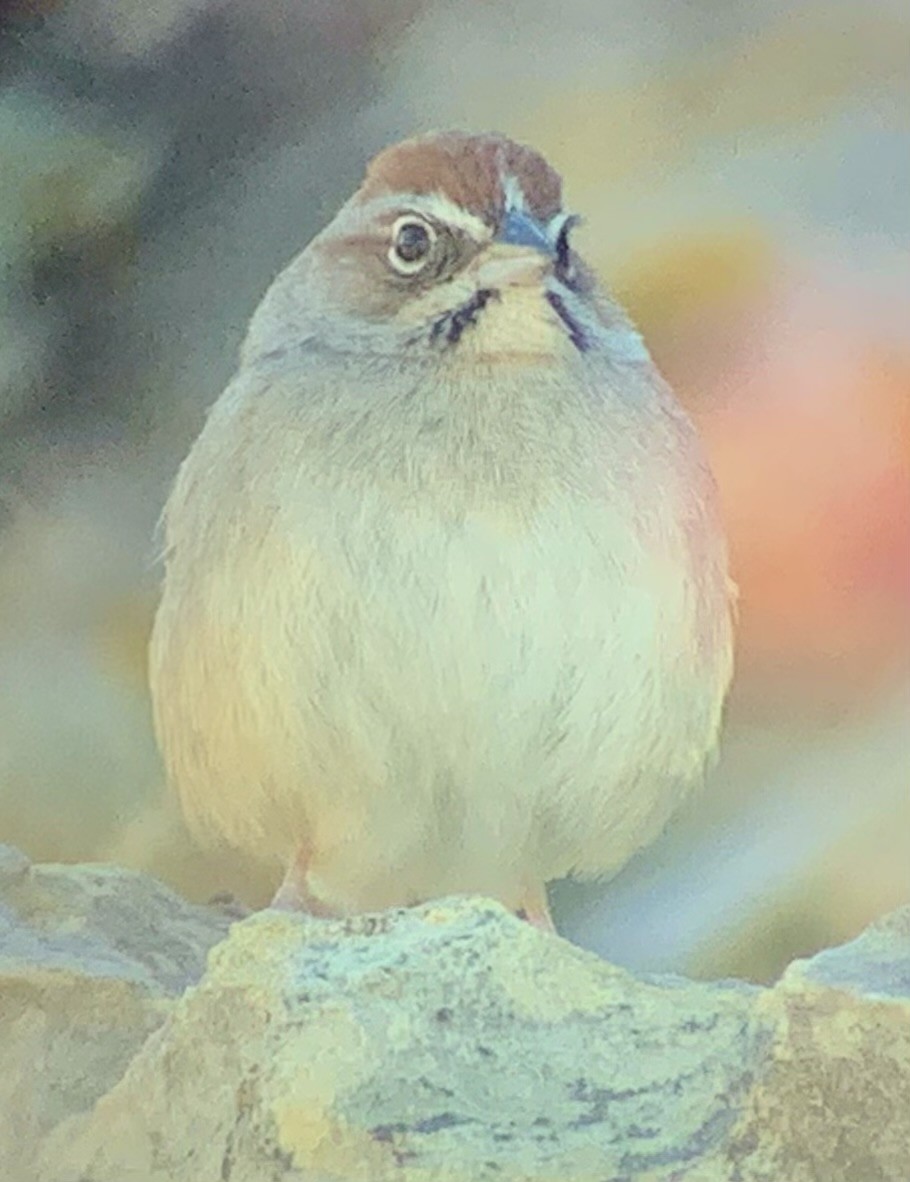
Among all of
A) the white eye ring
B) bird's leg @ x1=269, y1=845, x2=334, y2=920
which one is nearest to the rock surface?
bird's leg @ x1=269, y1=845, x2=334, y2=920

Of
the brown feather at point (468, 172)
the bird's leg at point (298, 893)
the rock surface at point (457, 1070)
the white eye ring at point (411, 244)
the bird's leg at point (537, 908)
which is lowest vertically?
the rock surface at point (457, 1070)

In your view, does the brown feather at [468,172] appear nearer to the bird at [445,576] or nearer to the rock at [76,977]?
the bird at [445,576]

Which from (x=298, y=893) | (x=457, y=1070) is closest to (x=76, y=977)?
(x=298, y=893)

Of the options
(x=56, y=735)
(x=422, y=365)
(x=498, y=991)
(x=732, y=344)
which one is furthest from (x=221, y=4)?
(x=498, y=991)

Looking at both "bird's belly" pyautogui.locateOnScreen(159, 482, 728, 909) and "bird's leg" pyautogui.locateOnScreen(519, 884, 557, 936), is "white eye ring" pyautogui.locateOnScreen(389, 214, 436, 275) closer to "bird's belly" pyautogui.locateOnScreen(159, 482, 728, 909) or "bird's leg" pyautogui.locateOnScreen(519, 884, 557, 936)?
"bird's belly" pyautogui.locateOnScreen(159, 482, 728, 909)

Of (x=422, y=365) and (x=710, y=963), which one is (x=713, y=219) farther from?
(x=710, y=963)

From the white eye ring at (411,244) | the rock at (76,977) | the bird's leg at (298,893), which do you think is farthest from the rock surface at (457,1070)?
the white eye ring at (411,244)
